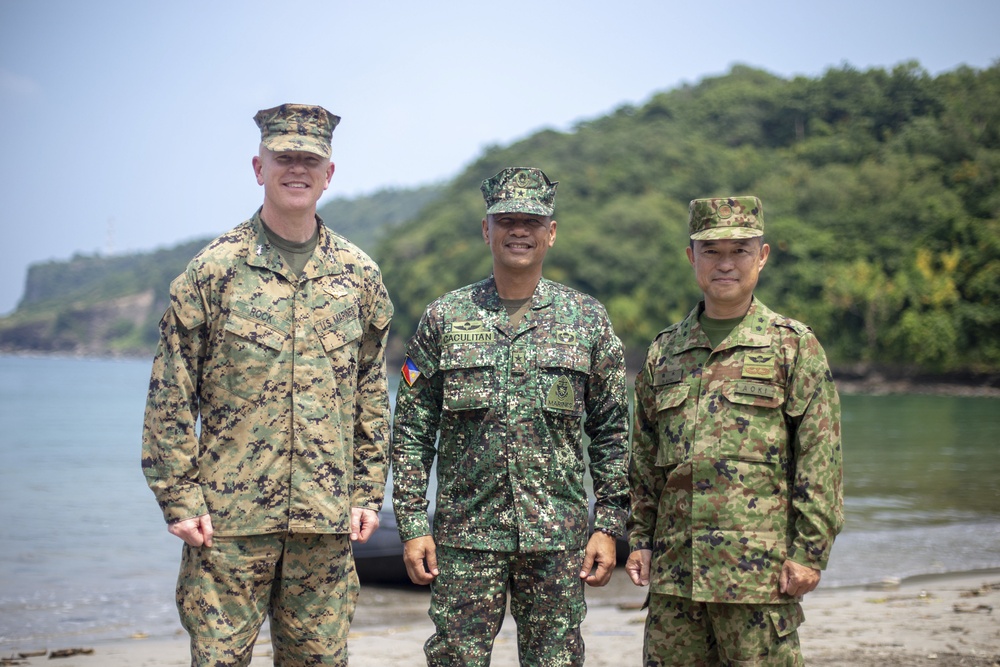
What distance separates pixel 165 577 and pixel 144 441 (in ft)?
31.4

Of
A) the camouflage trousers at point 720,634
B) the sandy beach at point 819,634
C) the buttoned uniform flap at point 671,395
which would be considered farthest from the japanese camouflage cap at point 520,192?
the sandy beach at point 819,634

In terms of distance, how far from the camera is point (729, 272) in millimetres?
3617

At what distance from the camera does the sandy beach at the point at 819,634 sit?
6008mm

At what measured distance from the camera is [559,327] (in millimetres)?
3744

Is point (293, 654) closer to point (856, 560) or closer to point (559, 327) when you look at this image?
point (559, 327)

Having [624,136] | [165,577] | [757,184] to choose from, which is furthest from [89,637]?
[624,136]

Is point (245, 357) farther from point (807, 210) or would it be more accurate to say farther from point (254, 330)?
point (807, 210)

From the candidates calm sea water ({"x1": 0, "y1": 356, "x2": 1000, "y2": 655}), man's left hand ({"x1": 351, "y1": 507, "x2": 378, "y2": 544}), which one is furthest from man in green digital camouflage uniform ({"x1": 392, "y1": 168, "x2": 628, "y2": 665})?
calm sea water ({"x1": 0, "y1": 356, "x2": 1000, "y2": 655})

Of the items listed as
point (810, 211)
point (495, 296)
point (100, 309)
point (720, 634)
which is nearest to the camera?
point (720, 634)

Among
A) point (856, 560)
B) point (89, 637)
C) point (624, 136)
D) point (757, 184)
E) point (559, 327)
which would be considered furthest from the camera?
point (624, 136)

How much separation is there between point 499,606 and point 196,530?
3.70 feet

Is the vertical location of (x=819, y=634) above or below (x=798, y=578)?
below

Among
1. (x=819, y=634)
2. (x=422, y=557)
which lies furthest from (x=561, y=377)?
(x=819, y=634)

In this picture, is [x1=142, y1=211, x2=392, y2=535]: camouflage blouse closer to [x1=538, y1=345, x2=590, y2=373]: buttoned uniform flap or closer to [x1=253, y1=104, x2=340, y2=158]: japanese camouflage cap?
[x1=253, y1=104, x2=340, y2=158]: japanese camouflage cap
